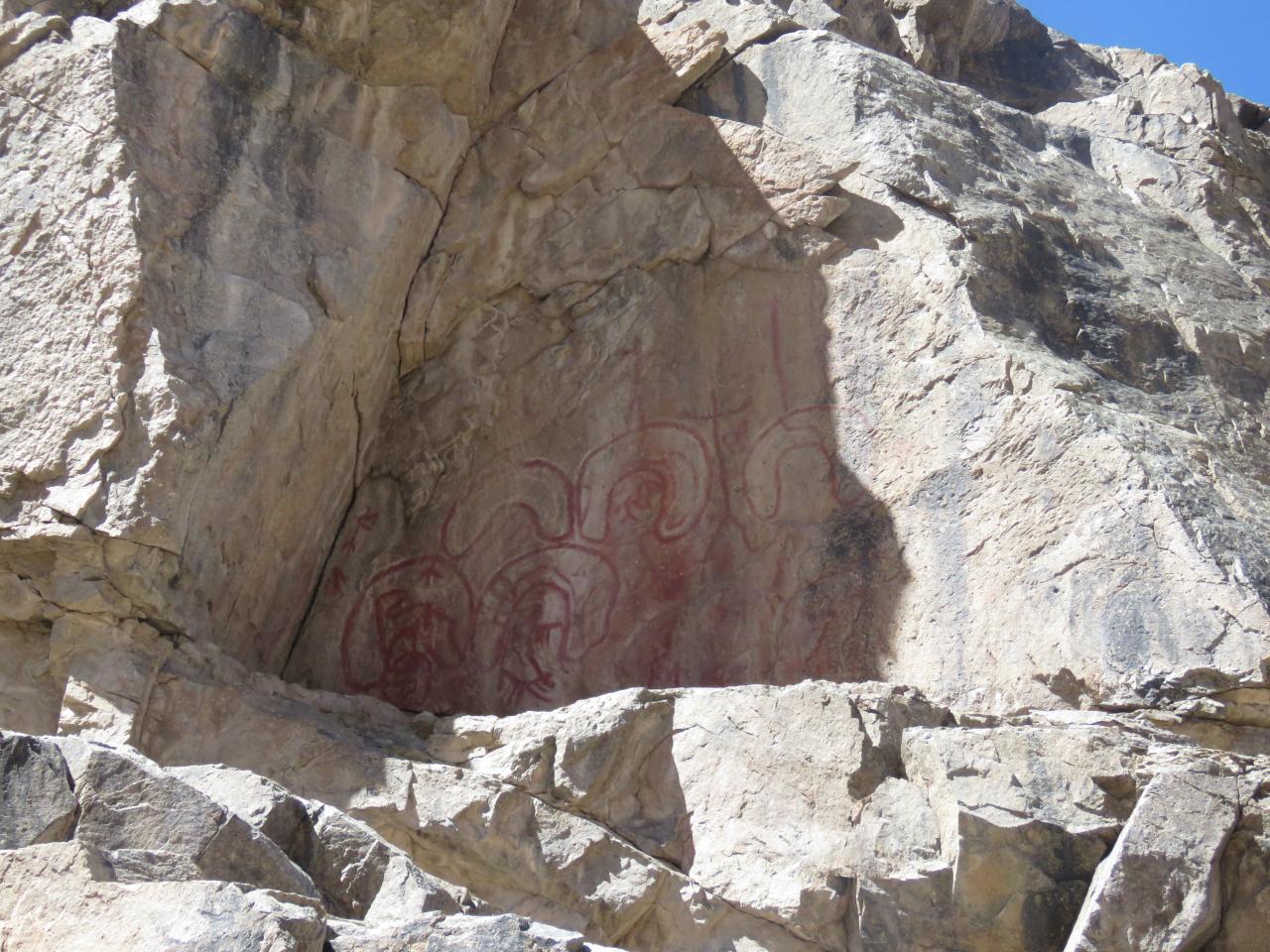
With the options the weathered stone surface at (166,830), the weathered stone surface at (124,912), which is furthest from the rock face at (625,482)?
the weathered stone surface at (124,912)

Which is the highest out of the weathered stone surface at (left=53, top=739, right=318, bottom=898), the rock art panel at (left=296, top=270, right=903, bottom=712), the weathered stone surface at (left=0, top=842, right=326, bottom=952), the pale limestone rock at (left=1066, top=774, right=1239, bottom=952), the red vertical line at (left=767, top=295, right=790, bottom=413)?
the red vertical line at (left=767, top=295, right=790, bottom=413)

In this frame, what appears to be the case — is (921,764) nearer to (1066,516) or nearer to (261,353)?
(1066,516)

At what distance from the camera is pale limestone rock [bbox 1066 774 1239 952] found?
4289 mm

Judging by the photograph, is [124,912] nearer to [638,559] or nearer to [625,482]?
[638,559]

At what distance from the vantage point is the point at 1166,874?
436 centimetres

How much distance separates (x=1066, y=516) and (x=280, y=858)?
3.14 metres

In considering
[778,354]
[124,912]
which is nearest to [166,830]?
[124,912]

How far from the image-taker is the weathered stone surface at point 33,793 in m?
3.29

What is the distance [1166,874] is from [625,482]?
2891 mm

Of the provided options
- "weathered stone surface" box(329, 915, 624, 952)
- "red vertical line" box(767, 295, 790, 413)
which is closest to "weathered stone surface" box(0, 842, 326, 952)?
"weathered stone surface" box(329, 915, 624, 952)

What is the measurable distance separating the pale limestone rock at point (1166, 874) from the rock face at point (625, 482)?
0.05 ft

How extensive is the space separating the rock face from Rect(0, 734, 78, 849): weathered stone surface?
0.03ft

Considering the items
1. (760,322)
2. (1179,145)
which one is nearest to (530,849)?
(760,322)

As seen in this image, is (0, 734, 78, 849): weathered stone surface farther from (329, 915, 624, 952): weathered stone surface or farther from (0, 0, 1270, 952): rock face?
(329, 915, 624, 952): weathered stone surface
